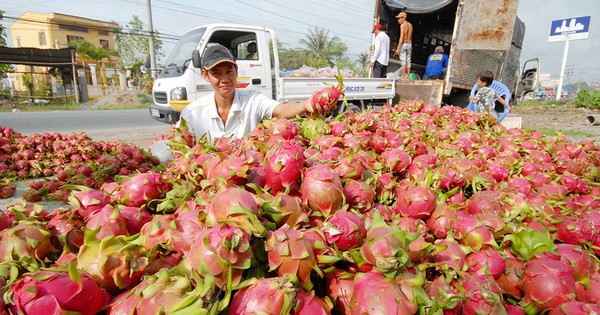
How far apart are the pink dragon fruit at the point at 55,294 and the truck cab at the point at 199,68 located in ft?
23.0

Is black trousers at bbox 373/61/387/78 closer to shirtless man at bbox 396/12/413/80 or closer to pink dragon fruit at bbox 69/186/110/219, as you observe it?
shirtless man at bbox 396/12/413/80

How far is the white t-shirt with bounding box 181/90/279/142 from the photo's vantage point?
3250mm

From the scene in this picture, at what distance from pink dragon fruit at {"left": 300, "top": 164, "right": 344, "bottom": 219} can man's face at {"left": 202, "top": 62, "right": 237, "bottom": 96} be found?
2105 millimetres

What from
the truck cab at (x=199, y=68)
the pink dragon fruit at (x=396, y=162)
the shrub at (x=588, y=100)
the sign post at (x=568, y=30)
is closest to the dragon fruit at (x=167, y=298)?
the pink dragon fruit at (x=396, y=162)

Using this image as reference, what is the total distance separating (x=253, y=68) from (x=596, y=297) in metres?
7.65

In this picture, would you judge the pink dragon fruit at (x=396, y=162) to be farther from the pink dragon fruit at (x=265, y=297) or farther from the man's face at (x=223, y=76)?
the man's face at (x=223, y=76)

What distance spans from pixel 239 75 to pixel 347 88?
289 cm

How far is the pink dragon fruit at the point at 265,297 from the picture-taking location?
804mm

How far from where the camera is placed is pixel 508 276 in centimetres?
123

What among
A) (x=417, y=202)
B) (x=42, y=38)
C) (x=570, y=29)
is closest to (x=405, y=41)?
(x=417, y=202)

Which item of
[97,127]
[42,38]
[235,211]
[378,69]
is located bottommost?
[97,127]

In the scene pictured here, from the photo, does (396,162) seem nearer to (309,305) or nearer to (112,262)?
(309,305)

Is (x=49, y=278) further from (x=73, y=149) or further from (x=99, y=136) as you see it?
(x=99, y=136)

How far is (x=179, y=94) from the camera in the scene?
24.2 feet
